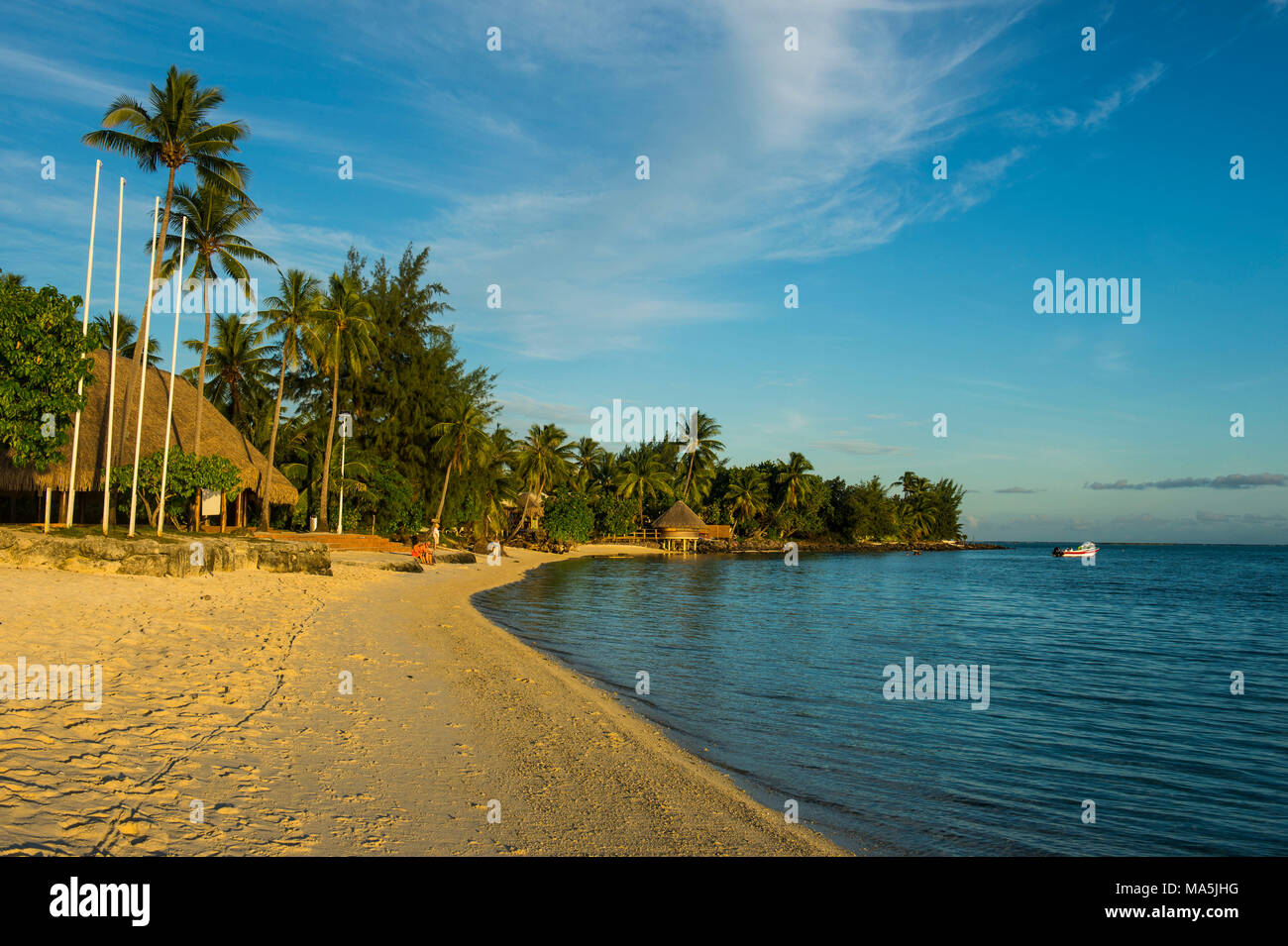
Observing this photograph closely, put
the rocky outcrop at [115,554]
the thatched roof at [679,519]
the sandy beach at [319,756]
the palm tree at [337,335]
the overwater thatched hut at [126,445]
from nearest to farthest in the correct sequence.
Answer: the sandy beach at [319,756], the rocky outcrop at [115,554], the overwater thatched hut at [126,445], the palm tree at [337,335], the thatched roof at [679,519]

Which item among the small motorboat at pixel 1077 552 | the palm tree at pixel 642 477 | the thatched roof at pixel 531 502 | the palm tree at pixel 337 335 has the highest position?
the palm tree at pixel 337 335

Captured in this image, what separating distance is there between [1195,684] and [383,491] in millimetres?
36261

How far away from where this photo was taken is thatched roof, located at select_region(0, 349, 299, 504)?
24109 mm

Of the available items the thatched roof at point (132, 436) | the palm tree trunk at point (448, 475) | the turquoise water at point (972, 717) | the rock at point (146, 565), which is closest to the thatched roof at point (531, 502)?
the palm tree trunk at point (448, 475)

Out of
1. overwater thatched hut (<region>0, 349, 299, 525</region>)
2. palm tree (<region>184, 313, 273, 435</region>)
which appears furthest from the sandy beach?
palm tree (<region>184, 313, 273, 435</region>)

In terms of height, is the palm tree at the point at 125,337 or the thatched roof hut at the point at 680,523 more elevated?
the palm tree at the point at 125,337

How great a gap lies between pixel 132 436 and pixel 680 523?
53.9 meters

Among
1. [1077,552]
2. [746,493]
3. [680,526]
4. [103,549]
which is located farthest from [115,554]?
[1077,552]

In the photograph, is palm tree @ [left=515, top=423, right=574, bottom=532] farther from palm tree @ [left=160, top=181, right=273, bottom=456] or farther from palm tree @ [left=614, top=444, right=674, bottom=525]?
palm tree @ [left=160, top=181, right=273, bottom=456]

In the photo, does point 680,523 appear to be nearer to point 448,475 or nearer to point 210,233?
point 448,475

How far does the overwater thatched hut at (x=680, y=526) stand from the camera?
246 feet

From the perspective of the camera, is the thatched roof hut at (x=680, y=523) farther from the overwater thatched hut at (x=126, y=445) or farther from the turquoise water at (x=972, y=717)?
the turquoise water at (x=972, y=717)

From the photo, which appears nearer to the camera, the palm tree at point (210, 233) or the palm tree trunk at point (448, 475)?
the palm tree at point (210, 233)

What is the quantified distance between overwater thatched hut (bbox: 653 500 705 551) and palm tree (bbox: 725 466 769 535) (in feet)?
44.1
